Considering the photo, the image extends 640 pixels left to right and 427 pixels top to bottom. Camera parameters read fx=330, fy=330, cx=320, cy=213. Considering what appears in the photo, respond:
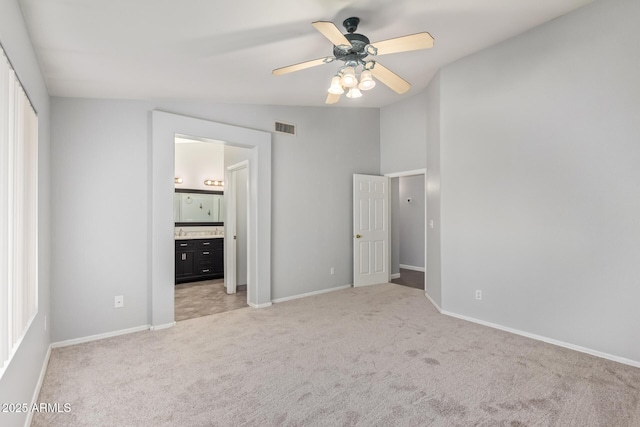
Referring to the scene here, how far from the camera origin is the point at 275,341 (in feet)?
10.6

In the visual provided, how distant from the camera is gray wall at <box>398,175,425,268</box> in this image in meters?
7.70

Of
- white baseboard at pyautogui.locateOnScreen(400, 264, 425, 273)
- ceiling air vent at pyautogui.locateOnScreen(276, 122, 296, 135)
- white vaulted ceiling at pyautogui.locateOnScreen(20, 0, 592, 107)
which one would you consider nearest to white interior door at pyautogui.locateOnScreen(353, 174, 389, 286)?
ceiling air vent at pyautogui.locateOnScreen(276, 122, 296, 135)

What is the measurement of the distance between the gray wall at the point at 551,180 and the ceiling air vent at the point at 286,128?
2.08 meters

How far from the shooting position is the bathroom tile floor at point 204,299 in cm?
430

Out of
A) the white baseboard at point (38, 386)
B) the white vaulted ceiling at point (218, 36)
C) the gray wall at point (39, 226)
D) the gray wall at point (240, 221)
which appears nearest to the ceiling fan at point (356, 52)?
the white vaulted ceiling at point (218, 36)

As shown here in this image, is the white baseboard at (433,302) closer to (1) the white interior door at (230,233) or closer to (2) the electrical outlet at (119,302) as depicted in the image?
(1) the white interior door at (230,233)

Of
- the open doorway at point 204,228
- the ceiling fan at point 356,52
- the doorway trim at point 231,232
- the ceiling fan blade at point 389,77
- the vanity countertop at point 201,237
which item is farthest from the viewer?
the vanity countertop at point 201,237

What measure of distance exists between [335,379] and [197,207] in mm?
5423

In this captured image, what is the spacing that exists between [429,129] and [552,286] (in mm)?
2551

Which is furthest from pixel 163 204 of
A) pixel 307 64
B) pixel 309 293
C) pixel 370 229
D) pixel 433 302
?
pixel 433 302

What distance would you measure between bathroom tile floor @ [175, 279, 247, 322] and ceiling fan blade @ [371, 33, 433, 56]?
3.59m

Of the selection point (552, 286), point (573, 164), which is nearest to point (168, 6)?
point (573, 164)

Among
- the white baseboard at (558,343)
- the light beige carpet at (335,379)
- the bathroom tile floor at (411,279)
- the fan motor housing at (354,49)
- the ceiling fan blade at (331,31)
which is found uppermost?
the fan motor housing at (354,49)

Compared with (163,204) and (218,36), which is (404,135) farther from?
(163,204)
